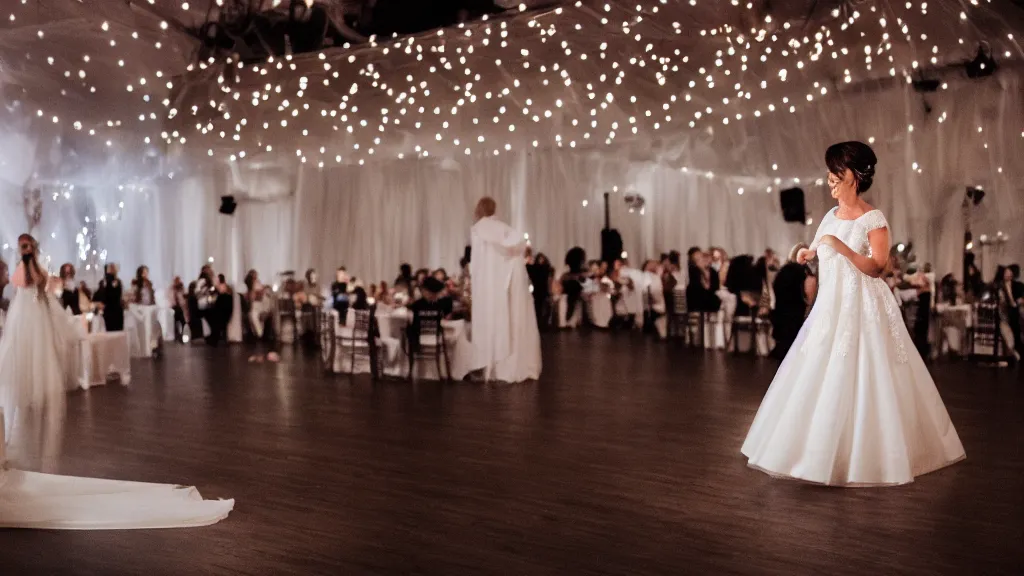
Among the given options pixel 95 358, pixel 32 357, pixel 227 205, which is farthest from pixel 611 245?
pixel 32 357

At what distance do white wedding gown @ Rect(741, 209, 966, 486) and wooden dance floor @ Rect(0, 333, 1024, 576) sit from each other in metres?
0.12

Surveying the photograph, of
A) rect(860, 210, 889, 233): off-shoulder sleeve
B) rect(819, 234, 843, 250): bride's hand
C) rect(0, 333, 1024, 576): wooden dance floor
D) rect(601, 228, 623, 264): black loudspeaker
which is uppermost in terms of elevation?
rect(601, 228, 623, 264): black loudspeaker

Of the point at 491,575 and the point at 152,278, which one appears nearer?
the point at 491,575

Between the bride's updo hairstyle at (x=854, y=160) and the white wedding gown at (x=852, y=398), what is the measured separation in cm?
19

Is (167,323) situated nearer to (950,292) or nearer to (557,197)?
(557,197)

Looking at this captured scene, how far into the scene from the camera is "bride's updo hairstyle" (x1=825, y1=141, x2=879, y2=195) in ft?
14.7

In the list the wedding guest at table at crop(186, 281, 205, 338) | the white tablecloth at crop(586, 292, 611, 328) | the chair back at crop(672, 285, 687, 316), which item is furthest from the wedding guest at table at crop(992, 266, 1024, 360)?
the wedding guest at table at crop(186, 281, 205, 338)

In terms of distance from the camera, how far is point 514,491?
14.2 ft

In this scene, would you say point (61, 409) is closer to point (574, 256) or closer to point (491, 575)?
point (491, 575)

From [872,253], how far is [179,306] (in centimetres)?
1108

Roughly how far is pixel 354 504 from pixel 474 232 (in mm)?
4585

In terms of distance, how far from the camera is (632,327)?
14.8 meters

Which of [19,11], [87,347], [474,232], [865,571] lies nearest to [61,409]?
[87,347]

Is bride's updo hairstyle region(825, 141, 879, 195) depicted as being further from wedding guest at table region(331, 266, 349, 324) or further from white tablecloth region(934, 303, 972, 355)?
wedding guest at table region(331, 266, 349, 324)
